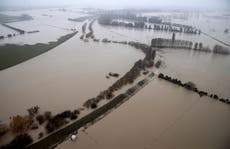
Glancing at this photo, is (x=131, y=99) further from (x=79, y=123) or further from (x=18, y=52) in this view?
(x=18, y=52)

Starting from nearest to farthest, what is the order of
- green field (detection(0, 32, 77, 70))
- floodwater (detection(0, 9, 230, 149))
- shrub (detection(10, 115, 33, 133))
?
shrub (detection(10, 115, 33, 133))
floodwater (detection(0, 9, 230, 149))
green field (detection(0, 32, 77, 70))

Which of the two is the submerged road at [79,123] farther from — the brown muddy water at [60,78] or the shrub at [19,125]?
the brown muddy water at [60,78]

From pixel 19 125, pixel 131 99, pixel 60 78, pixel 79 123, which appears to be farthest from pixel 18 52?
pixel 131 99

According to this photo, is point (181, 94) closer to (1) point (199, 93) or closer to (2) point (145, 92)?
(1) point (199, 93)

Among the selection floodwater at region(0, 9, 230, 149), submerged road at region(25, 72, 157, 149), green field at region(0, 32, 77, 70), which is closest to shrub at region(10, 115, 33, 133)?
submerged road at region(25, 72, 157, 149)

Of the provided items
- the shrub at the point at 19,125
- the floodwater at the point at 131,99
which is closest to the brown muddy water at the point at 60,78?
the floodwater at the point at 131,99

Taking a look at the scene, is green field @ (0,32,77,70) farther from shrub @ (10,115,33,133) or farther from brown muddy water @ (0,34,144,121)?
shrub @ (10,115,33,133)

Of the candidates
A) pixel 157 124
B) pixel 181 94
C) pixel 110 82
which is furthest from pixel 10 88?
pixel 181 94
